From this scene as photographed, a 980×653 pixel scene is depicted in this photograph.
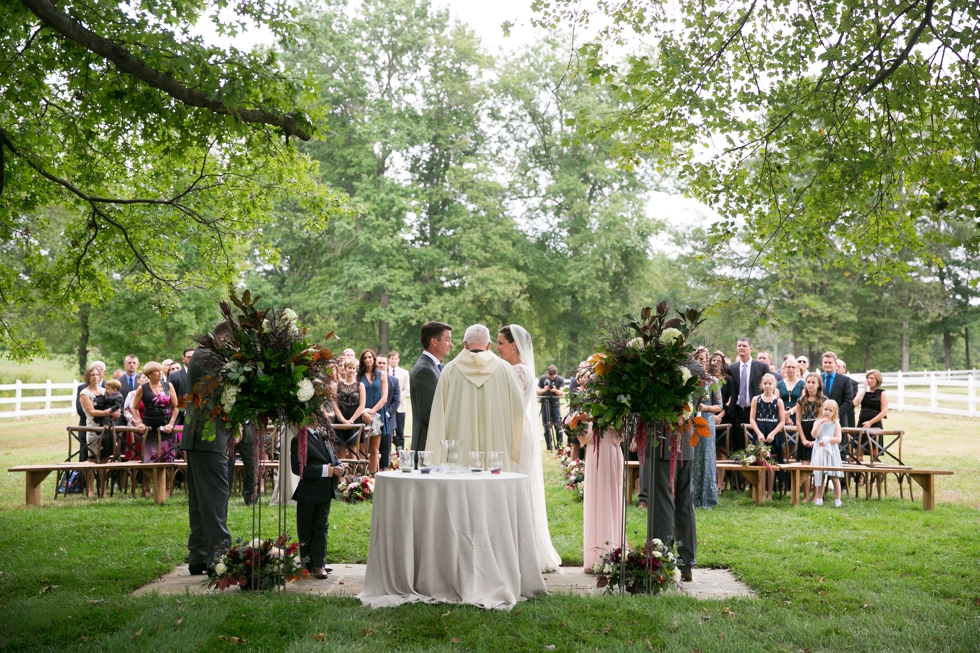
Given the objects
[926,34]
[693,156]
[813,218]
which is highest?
[926,34]

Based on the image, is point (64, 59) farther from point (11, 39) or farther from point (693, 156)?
point (693, 156)

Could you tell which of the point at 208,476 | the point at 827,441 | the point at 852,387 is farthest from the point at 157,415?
the point at 852,387

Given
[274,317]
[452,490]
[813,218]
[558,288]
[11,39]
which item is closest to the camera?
[452,490]

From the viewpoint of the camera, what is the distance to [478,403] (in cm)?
808

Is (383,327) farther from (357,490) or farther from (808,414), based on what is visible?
(808,414)

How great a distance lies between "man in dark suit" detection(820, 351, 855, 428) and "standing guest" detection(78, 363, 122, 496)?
11.7 meters

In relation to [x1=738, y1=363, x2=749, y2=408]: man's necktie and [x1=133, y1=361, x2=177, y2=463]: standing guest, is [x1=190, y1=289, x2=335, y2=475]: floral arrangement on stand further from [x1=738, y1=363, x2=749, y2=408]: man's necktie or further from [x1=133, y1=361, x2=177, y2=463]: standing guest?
[x1=738, y1=363, x2=749, y2=408]: man's necktie

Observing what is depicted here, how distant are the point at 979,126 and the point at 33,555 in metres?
9.87

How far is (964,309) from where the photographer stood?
162 feet

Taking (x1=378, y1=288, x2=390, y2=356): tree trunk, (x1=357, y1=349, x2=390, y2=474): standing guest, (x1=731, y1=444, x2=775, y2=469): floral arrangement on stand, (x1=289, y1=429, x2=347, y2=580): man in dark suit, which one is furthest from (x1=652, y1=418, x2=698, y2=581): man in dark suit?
(x1=378, y1=288, x2=390, y2=356): tree trunk

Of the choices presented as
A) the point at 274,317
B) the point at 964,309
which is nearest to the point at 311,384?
the point at 274,317

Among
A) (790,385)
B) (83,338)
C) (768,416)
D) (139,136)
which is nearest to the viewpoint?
(139,136)

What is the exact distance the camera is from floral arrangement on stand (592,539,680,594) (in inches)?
288

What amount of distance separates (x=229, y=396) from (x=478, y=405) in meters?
2.29
